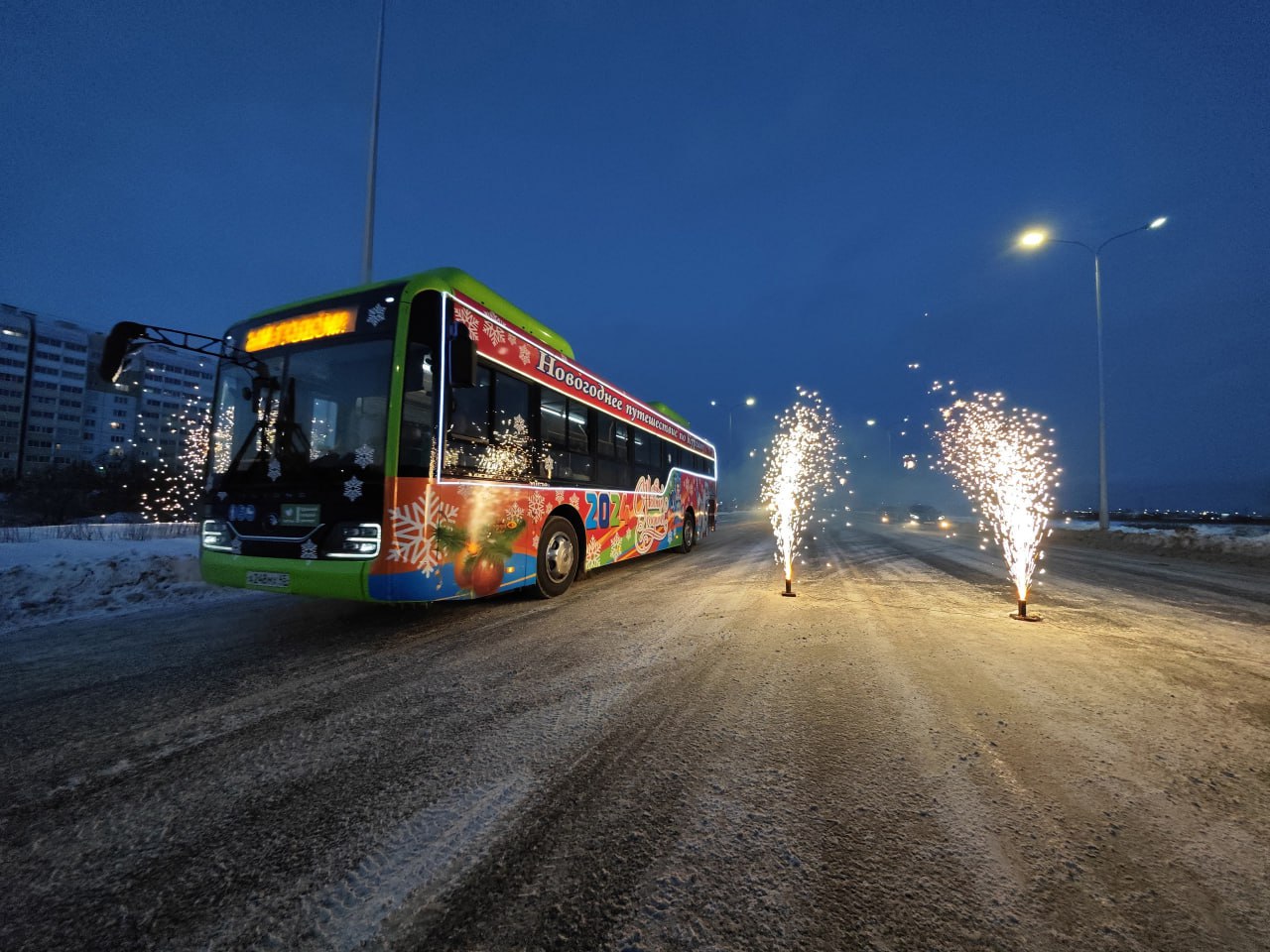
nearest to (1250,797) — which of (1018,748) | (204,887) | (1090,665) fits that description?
(1018,748)

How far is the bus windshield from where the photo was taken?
4.21 m

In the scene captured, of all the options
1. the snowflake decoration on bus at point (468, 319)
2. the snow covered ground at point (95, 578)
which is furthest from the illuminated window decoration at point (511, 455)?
the snow covered ground at point (95, 578)

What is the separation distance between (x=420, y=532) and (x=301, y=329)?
7.90ft

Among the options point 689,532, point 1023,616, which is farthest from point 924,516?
point 1023,616

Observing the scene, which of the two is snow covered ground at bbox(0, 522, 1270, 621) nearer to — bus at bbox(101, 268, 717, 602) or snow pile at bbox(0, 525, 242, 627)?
snow pile at bbox(0, 525, 242, 627)

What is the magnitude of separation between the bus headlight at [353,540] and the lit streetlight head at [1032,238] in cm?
1566

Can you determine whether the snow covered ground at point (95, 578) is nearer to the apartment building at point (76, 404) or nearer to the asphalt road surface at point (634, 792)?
the asphalt road surface at point (634, 792)

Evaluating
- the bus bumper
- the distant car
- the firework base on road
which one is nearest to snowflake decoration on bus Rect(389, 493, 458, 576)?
the bus bumper

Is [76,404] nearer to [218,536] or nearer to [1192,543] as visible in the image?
[218,536]

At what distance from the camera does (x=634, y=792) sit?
2072mm

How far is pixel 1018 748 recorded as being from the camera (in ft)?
8.04

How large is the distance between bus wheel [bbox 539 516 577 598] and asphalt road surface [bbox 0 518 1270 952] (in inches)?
63.8

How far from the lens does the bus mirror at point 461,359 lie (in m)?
4.38

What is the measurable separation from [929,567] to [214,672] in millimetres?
10655
